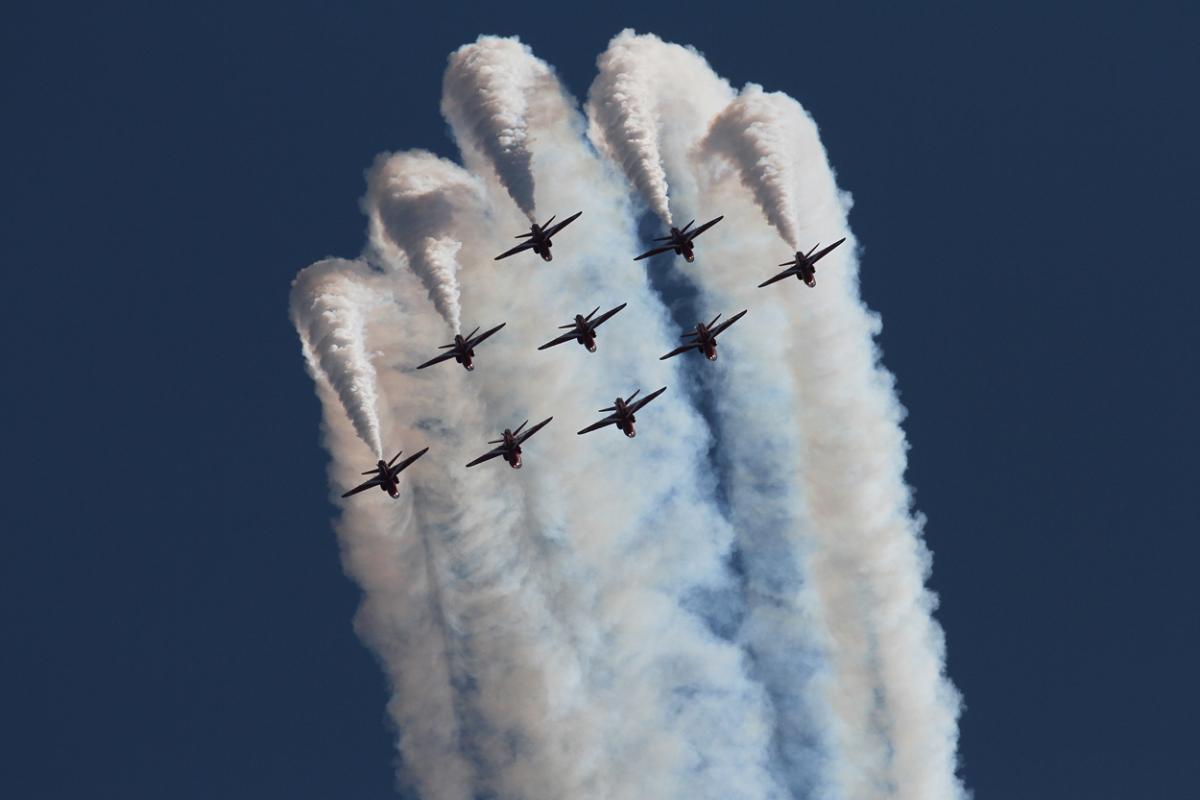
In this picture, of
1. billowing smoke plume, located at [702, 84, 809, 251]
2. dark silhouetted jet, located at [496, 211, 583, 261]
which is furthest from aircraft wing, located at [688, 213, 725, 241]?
dark silhouetted jet, located at [496, 211, 583, 261]

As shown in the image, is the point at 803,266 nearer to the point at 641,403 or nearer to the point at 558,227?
the point at 641,403

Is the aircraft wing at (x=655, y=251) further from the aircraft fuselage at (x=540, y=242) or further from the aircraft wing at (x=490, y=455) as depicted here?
the aircraft wing at (x=490, y=455)

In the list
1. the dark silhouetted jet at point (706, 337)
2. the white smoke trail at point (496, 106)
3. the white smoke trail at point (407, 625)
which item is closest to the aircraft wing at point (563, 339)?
the dark silhouetted jet at point (706, 337)

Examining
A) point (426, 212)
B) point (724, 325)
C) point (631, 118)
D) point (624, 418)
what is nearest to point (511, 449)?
point (624, 418)

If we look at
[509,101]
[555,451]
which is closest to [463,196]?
[509,101]

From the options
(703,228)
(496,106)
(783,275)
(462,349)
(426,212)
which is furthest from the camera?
(783,275)

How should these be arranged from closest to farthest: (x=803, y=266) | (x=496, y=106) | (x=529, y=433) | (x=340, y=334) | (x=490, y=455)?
(x=340, y=334), (x=496, y=106), (x=803, y=266), (x=490, y=455), (x=529, y=433)
